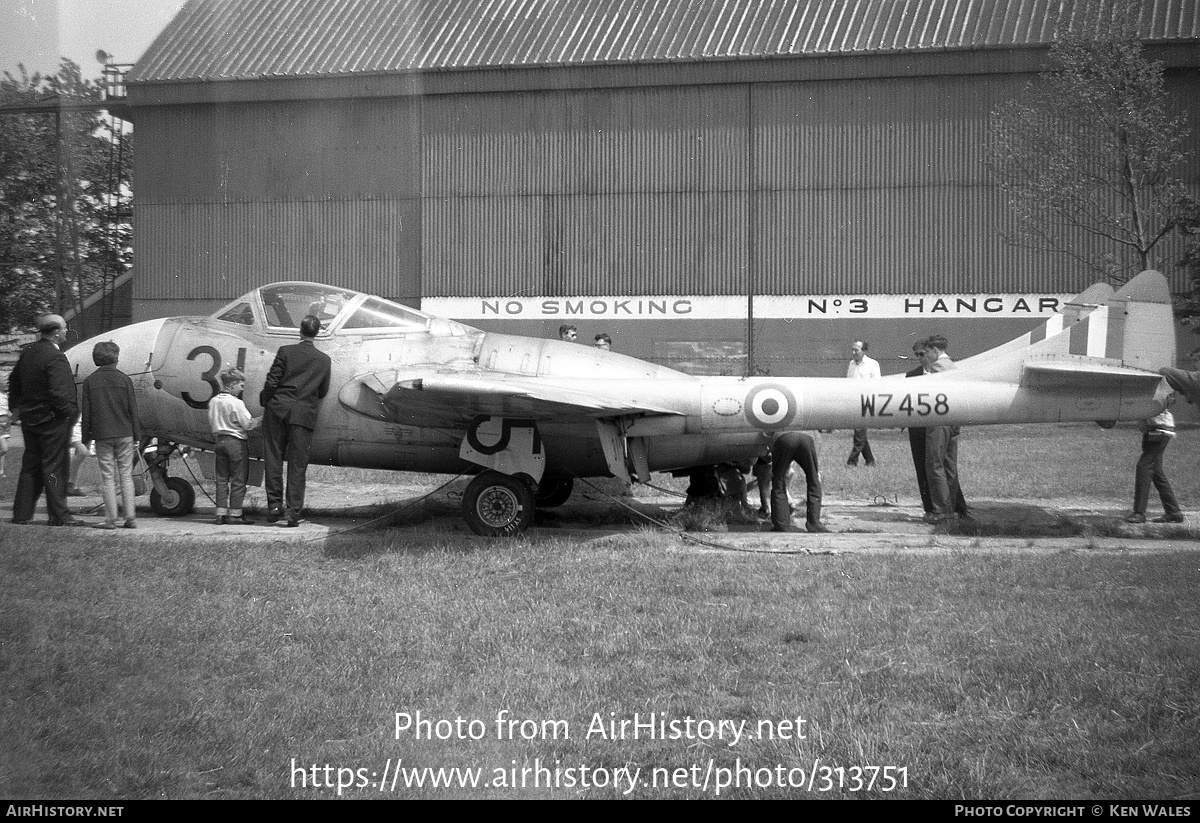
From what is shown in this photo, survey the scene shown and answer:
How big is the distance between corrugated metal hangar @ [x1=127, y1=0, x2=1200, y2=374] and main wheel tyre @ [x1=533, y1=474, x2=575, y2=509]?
13.8 m

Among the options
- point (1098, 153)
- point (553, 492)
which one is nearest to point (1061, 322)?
point (553, 492)

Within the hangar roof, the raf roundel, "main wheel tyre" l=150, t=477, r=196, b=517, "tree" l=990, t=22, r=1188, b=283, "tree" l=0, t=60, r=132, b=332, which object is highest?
the hangar roof

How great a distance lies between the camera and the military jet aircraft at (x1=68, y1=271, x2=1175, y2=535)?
9852 mm

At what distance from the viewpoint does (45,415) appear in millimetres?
9430

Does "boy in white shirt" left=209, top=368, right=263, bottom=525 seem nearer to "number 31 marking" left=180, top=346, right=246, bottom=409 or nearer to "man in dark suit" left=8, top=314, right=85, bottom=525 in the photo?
"number 31 marking" left=180, top=346, right=246, bottom=409

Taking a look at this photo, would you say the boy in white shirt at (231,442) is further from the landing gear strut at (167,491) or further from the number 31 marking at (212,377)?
the landing gear strut at (167,491)

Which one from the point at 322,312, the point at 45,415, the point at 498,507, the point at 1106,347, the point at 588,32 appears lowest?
the point at 498,507

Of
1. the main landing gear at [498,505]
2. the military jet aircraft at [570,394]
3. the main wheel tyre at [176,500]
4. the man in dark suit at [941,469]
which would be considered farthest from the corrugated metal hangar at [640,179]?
the main landing gear at [498,505]

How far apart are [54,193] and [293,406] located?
5.35 metres

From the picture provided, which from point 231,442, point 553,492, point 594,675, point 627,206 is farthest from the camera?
point 627,206

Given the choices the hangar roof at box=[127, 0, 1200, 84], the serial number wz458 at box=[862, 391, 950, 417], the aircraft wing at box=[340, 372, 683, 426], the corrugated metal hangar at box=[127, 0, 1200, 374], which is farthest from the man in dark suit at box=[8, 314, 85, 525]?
the corrugated metal hangar at box=[127, 0, 1200, 374]

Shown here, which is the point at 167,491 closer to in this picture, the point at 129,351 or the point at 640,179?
the point at 129,351
